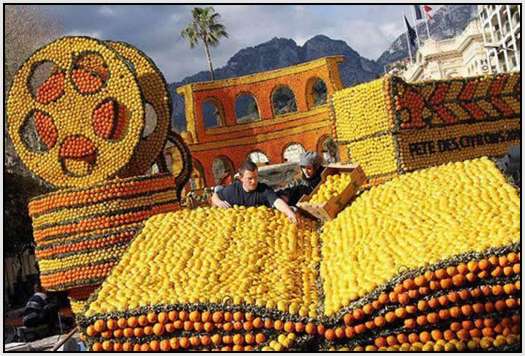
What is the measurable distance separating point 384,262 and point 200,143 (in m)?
25.1

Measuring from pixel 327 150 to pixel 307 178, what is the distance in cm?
3554

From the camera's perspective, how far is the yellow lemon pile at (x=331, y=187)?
595cm

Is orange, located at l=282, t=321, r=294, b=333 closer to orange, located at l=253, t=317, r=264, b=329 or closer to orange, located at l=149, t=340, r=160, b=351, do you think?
orange, located at l=253, t=317, r=264, b=329

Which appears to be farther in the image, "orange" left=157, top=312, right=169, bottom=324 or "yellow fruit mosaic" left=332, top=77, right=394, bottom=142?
"yellow fruit mosaic" left=332, top=77, right=394, bottom=142

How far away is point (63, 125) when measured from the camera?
9102mm

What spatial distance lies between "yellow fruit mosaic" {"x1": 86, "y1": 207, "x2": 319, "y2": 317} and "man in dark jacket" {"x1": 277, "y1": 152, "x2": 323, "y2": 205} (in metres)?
1.15

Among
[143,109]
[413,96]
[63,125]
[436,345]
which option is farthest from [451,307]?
[413,96]

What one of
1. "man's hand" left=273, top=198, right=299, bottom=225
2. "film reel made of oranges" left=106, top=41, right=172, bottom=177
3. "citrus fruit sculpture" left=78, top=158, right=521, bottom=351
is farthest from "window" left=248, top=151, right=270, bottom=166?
"citrus fruit sculpture" left=78, top=158, right=521, bottom=351

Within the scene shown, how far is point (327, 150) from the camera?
42.1 meters

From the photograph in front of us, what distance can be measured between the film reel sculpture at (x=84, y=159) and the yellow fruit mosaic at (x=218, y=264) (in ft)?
10.6

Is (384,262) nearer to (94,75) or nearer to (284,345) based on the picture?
(284,345)

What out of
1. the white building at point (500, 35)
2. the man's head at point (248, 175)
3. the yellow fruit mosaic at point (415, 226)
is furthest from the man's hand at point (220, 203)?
the white building at point (500, 35)

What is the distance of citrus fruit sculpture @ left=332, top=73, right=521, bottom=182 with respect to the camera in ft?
39.0

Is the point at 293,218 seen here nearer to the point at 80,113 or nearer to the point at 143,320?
the point at 143,320
